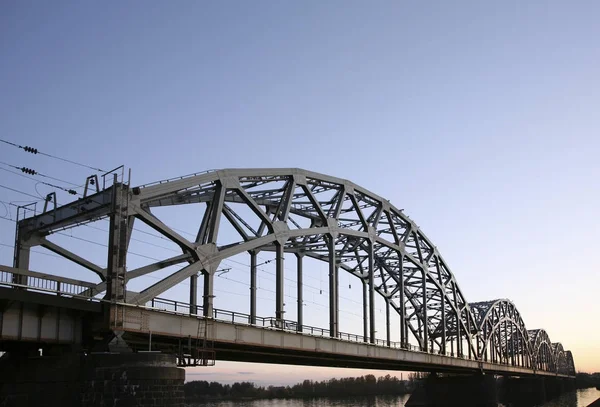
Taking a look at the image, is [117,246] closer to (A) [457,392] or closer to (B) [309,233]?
(B) [309,233]

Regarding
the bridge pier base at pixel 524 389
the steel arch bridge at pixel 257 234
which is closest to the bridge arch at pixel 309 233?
the steel arch bridge at pixel 257 234

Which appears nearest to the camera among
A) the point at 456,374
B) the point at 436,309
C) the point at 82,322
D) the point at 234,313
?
the point at 82,322

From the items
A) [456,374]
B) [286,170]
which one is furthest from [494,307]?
[286,170]

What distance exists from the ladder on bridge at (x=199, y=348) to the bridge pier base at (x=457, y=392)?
67051 millimetres

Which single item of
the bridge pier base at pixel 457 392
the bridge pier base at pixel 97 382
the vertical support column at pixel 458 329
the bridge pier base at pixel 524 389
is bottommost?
the bridge pier base at pixel 524 389

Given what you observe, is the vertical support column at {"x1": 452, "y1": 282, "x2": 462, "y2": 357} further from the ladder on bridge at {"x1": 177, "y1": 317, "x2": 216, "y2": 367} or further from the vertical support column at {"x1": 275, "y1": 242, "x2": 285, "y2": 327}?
the ladder on bridge at {"x1": 177, "y1": 317, "x2": 216, "y2": 367}

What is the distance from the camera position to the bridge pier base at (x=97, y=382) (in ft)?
94.6

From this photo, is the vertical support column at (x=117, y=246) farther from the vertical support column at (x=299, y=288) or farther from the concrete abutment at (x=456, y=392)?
the concrete abutment at (x=456, y=392)

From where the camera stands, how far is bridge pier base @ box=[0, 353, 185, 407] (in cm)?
2884

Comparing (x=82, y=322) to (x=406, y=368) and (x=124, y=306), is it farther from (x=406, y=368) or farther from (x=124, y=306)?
(x=406, y=368)

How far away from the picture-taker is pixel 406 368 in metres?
79.2

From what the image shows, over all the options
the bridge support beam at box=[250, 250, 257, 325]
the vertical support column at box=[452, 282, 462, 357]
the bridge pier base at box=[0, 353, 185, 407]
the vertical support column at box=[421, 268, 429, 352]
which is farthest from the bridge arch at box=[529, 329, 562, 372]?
the bridge pier base at box=[0, 353, 185, 407]

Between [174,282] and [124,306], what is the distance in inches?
180

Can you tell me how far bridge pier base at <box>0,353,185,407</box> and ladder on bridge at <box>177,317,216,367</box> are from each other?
4.63 m
